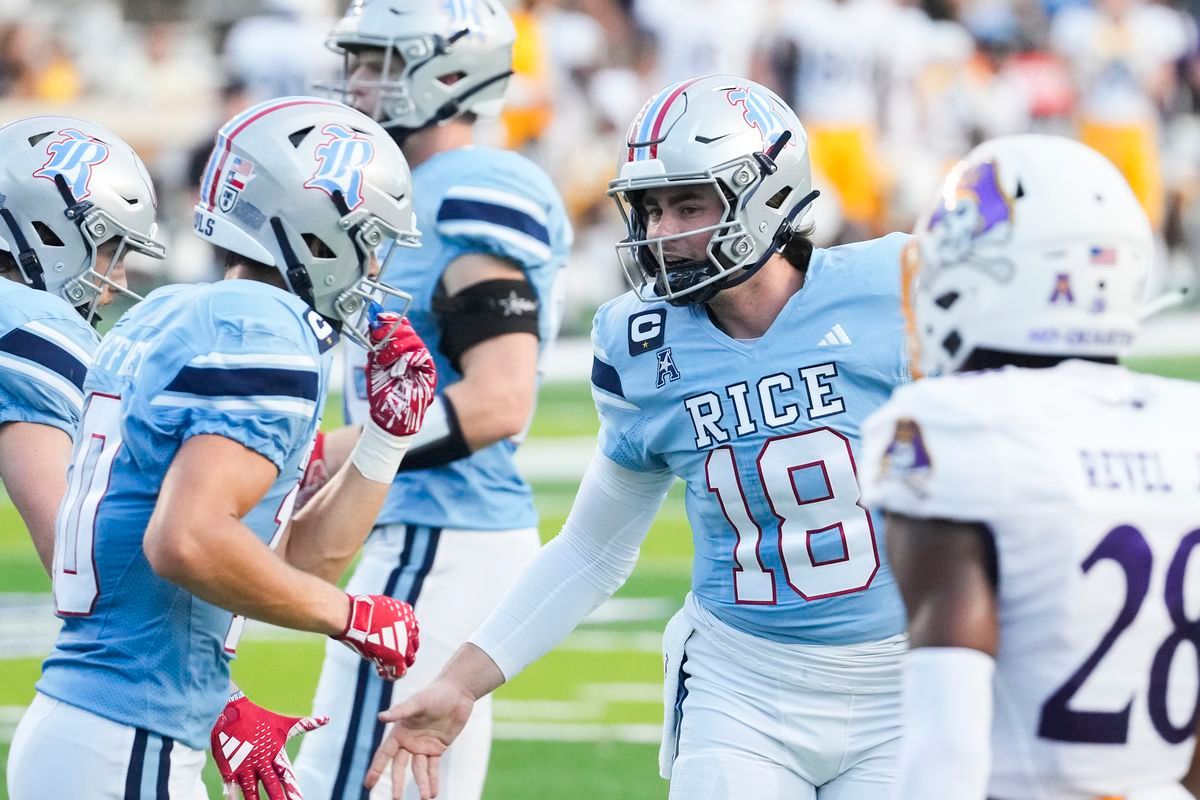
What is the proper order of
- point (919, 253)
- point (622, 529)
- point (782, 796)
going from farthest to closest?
1. point (622, 529)
2. point (782, 796)
3. point (919, 253)

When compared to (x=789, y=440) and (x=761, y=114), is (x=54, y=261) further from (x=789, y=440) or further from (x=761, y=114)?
(x=789, y=440)

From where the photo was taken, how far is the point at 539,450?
1210cm

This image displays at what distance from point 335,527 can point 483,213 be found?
3.56ft

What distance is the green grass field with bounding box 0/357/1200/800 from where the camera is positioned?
19.7 ft

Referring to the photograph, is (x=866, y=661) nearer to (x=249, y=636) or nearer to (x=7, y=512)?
(x=249, y=636)

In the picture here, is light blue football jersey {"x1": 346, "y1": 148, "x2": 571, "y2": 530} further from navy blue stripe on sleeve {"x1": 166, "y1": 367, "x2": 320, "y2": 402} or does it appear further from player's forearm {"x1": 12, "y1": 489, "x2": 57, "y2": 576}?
navy blue stripe on sleeve {"x1": 166, "y1": 367, "x2": 320, "y2": 402}

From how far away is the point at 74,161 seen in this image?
379cm

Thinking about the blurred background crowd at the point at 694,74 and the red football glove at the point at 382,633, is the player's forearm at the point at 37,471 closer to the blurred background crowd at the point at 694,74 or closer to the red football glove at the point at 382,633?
the red football glove at the point at 382,633

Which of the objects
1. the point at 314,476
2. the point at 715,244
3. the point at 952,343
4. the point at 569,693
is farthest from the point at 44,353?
the point at 569,693

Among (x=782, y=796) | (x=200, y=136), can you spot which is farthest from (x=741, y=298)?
(x=200, y=136)

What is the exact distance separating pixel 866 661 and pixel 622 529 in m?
0.52

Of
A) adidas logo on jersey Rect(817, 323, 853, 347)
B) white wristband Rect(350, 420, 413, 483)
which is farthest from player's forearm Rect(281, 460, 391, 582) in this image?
adidas logo on jersey Rect(817, 323, 853, 347)

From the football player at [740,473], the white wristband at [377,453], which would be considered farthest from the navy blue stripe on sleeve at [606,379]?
the white wristband at [377,453]

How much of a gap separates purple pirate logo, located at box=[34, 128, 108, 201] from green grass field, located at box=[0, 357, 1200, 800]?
2.48 m
